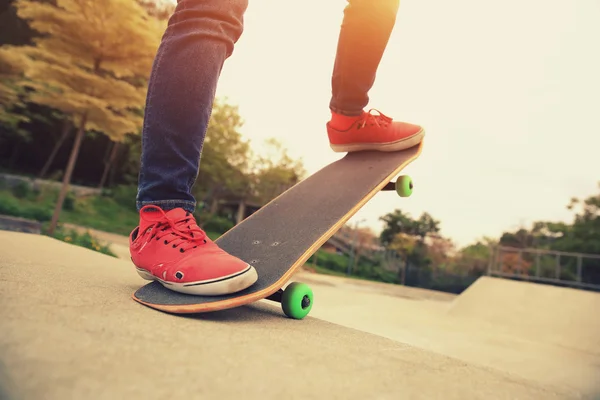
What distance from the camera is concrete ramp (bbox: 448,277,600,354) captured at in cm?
550

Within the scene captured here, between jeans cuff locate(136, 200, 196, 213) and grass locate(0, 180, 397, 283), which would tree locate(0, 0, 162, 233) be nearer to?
grass locate(0, 180, 397, 283)

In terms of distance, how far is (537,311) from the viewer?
632 centimetres

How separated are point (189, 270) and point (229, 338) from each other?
24 centimetres

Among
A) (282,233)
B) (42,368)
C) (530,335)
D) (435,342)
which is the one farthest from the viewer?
(530,335)

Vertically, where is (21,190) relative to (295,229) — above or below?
above

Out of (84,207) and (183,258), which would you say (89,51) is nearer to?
(183,258)

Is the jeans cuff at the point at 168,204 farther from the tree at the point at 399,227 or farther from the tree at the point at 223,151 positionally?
the tree at the point at 399,227

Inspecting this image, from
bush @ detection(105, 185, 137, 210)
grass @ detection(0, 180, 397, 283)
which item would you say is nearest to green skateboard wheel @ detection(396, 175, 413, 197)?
grass @ detection(0, 180, 397, 283)

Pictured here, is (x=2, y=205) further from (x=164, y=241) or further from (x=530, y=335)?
(x=530, y=335)

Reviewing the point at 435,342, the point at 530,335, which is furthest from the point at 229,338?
the point at 530,335

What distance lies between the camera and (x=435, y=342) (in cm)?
419

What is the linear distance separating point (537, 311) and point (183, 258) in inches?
273

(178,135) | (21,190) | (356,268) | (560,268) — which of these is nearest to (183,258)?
(178,135)

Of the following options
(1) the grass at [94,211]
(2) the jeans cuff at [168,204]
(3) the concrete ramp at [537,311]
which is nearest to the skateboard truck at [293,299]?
(2) the jeans cuff at [168,204]
